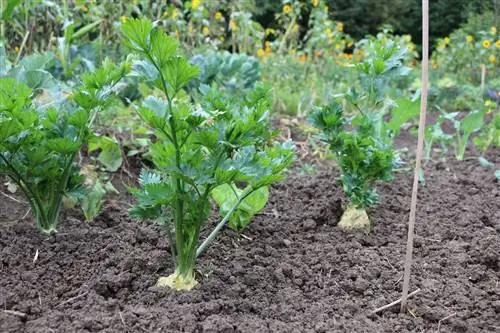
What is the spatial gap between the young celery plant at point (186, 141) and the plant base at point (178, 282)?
78mm

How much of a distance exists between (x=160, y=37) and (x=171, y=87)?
0.17 metres

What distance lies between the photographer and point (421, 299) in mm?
2061

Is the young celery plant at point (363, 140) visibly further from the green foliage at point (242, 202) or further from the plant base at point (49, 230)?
the plant base at point (49, 230)

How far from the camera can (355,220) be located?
262 centimetres

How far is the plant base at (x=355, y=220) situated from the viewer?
2613 millimetres

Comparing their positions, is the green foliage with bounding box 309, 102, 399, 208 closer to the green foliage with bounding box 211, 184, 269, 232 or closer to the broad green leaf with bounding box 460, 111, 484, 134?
the green foliage with bounding box 211, 184, 269, 232

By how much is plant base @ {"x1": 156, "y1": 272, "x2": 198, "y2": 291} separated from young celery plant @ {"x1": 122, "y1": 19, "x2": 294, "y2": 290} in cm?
8

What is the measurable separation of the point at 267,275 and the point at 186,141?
0.58 m

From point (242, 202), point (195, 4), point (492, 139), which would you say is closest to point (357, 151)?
point (242, 202)

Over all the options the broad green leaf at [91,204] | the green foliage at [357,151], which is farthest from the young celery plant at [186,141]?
the broad green leaf at [91,204]

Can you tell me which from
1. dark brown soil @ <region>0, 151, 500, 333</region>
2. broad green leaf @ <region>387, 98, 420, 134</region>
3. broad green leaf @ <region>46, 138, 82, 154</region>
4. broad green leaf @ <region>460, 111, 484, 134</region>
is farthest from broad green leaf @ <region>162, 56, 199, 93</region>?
broad green leaf @ <region>460, 111, 484, 134</region>

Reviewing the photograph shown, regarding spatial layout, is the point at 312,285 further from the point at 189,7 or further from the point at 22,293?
the point at 189,7

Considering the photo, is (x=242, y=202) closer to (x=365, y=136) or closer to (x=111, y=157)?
(x=365, y=136)

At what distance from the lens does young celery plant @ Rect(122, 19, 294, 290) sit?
173 cm
